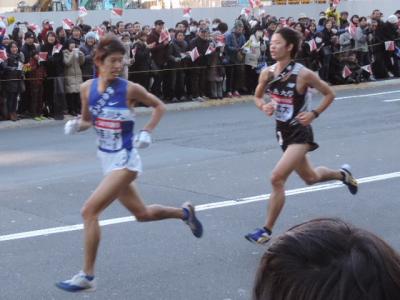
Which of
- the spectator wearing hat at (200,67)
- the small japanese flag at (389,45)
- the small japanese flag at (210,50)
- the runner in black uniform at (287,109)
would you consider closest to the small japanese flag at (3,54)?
the spectator wearing hat at (200,67)

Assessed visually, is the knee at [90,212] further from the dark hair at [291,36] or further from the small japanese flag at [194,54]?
the small japanese flag at [194,54]

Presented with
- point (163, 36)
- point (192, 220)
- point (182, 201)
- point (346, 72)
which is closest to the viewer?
point (192, 220)

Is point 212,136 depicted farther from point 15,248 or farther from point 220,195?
point 15,248

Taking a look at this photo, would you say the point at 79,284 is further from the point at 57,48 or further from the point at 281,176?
the point at 57,48

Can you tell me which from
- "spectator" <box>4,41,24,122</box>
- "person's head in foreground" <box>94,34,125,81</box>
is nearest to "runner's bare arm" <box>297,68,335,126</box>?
"person's head in foreground" <box>94,34,125,81</box>

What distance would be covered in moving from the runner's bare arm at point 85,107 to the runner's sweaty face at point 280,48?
1.67 metres

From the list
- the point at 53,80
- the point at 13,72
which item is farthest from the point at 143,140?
the point at 53,80

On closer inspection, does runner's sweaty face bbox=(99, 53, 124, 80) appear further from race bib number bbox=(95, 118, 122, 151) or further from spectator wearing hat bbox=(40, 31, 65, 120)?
spectator wearing hat bbox=(40, 31, 65, 120)

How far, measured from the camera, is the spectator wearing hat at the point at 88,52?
1764 cm

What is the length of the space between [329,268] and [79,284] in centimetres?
461

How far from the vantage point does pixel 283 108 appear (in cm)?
711

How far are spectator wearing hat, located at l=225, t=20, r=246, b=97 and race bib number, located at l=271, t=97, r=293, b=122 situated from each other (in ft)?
43.5

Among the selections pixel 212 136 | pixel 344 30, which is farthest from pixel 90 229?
pixel 344 30

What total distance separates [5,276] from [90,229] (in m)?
0.91
